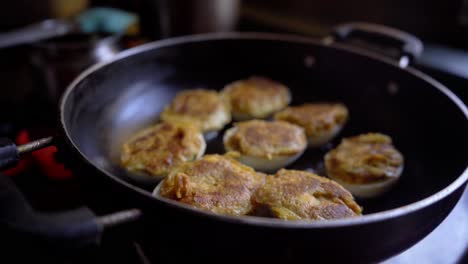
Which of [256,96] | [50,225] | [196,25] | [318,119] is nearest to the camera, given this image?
[50,225]

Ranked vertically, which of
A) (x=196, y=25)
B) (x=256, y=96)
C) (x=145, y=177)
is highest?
(x=196, y=25)

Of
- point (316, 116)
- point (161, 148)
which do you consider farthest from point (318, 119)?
point (161, 148)

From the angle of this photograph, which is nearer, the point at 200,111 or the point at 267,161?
the point at 267,161

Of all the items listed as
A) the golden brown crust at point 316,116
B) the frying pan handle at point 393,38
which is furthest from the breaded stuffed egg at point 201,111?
the frying pan handle at point 393,38

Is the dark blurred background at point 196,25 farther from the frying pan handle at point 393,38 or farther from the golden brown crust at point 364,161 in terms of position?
the golden brown crust at point 364,161

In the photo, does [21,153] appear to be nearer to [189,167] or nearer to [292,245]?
[189,167]

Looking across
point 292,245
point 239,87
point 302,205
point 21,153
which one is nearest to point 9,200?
point 21,153

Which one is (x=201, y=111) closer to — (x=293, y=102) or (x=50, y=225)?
(x=293, y=102)
